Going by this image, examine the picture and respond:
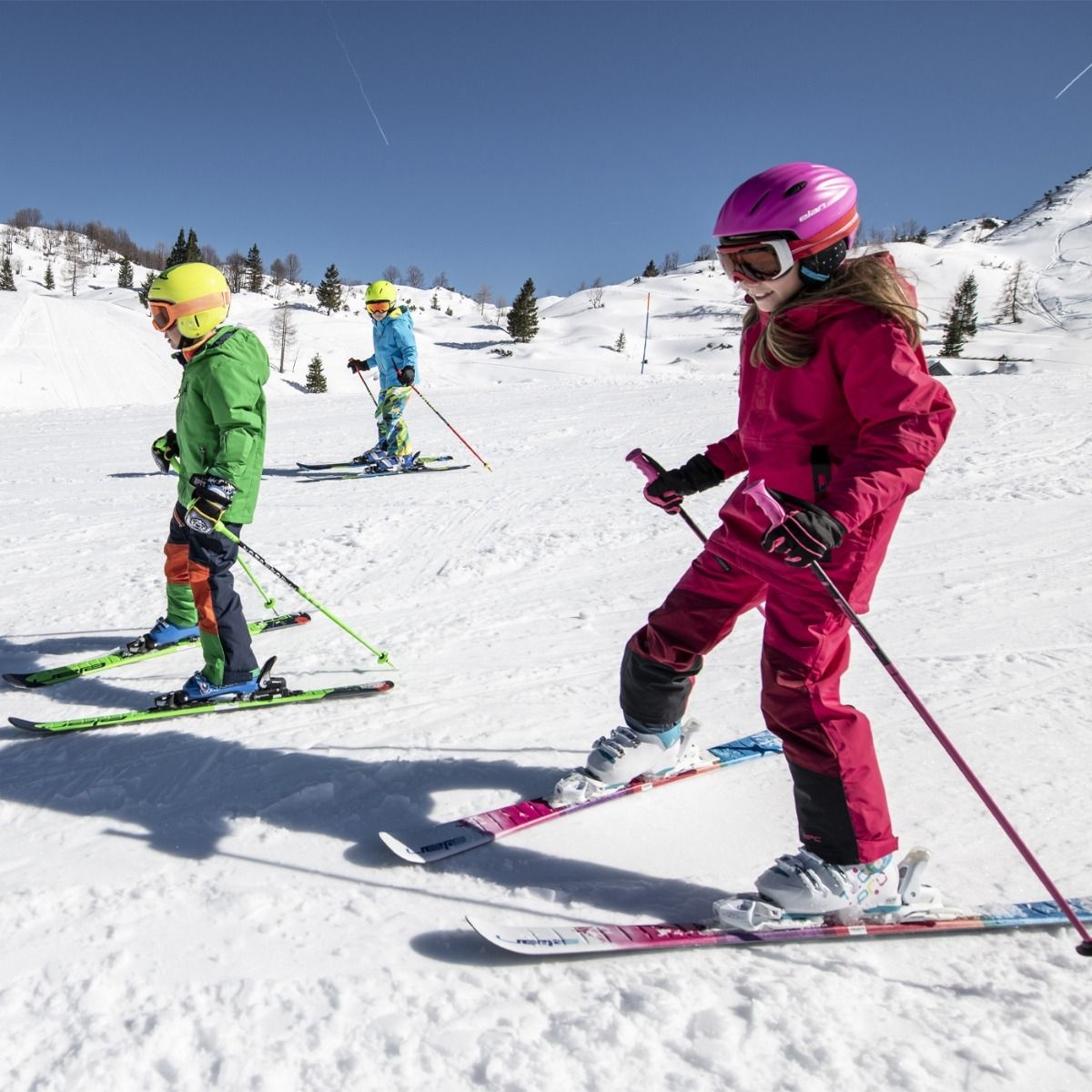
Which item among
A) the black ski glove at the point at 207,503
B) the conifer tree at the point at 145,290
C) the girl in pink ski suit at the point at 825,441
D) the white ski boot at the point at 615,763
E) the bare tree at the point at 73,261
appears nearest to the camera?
the girl in pink ski suit at the point at 825,441

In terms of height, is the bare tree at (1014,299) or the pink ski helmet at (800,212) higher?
the bare tree at (1014,299)

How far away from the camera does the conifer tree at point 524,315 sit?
225 ft

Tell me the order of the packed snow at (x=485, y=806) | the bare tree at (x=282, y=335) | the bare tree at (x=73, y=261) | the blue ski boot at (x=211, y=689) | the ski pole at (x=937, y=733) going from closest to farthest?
the packed snow at (x=485, y=806), the ski pole at (x=937, y=733), the blue ski boot at (x=211, y=689), the bare tree at (x=282, y=335), the bare tree at (x=73, y=261)

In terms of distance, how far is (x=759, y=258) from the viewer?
2.10 metres

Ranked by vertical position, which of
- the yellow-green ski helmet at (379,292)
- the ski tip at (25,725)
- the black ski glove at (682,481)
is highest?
the yellow-green ski helmet at (379,292)

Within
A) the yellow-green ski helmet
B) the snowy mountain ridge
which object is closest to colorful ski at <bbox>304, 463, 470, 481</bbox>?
the yellow-green ski helmet

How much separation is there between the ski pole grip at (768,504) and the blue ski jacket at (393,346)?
814 cm

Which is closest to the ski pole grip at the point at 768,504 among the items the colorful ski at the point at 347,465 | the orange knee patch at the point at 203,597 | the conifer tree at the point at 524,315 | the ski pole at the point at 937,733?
the ski pole at the point at 937,733

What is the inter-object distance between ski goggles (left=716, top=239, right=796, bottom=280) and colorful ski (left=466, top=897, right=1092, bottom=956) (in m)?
1.76

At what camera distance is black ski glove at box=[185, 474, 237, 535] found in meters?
3.26

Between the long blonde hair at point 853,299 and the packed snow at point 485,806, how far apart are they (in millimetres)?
413

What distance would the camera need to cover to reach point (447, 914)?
7.22 ft

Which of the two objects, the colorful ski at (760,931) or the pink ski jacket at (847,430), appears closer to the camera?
the pink ski jacket at (847,430)

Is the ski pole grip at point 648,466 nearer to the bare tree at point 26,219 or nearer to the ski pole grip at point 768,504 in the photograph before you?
the ski pole grip at point 768,504
